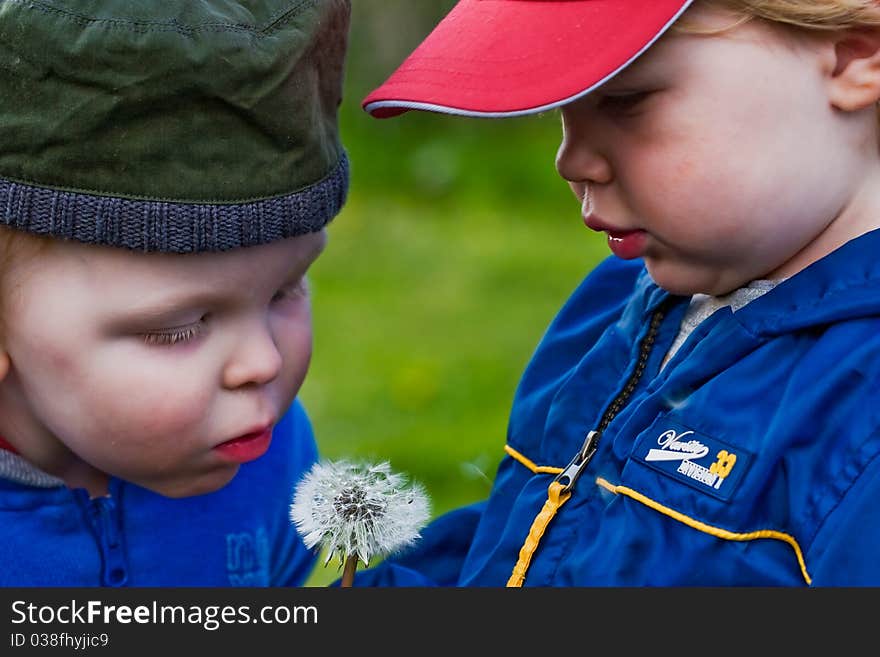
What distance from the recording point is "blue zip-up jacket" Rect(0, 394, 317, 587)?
202 centimetres

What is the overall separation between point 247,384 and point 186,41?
0.50 m

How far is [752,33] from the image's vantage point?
157cm

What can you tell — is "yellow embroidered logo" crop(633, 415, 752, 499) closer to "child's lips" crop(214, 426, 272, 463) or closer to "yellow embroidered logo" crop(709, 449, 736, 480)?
"yellow embroidered logo" crop(709, 449, 736, 480)

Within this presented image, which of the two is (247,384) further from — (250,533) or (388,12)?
(388,12)

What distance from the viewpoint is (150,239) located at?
1.67m

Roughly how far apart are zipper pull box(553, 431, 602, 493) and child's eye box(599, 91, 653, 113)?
456mm

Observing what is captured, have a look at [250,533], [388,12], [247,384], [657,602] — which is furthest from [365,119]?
[657,602]

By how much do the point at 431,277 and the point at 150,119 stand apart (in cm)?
314

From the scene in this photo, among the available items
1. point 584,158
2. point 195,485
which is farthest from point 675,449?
point 195,485

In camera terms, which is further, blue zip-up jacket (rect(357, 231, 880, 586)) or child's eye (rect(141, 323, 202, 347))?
child's eye (rect(141, 323, 202, 347))

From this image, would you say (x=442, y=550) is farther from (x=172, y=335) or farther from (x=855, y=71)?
(x=855, y=71)

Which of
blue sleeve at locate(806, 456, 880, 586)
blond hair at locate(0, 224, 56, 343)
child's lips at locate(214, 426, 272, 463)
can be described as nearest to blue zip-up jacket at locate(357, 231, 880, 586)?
blue sleeve at locate(806, 456, 880, 586)

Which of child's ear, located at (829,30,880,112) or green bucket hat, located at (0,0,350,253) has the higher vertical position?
child's ear, located at (829,30,880,112)

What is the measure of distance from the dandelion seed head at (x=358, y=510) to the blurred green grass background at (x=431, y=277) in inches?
41.5
